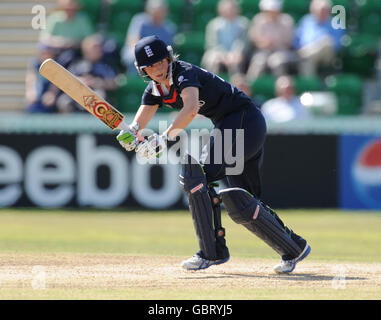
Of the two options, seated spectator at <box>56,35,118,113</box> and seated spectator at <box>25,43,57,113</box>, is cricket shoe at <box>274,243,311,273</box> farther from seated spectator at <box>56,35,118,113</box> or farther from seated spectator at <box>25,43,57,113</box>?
seated spectator at <box>25,43,57,113</box>

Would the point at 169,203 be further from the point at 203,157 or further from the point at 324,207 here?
the point at 203,157

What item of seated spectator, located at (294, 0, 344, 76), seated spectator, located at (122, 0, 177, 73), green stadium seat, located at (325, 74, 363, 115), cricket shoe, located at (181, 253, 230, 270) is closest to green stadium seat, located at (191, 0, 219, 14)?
seated spectator, located at (122, 0, 177, 73)

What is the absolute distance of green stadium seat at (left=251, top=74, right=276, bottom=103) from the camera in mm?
12742

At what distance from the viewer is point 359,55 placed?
13.5 m

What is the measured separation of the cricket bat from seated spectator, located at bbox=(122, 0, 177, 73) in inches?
252

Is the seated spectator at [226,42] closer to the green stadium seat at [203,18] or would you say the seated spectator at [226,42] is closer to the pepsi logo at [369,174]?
the green stadium seat at [203,18]

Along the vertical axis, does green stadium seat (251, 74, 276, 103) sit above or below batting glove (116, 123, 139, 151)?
below

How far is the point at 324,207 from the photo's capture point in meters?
12.3

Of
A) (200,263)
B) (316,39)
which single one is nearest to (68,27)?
(316,39)

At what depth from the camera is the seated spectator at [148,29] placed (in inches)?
509

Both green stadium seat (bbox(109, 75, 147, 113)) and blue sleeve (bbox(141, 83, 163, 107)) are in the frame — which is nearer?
blue sleeve (bbox(141, 83, 163, 107))

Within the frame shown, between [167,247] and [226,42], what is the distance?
5512mm

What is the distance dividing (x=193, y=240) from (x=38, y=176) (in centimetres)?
364

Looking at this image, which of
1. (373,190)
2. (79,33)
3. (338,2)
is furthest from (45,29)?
(373,190)
